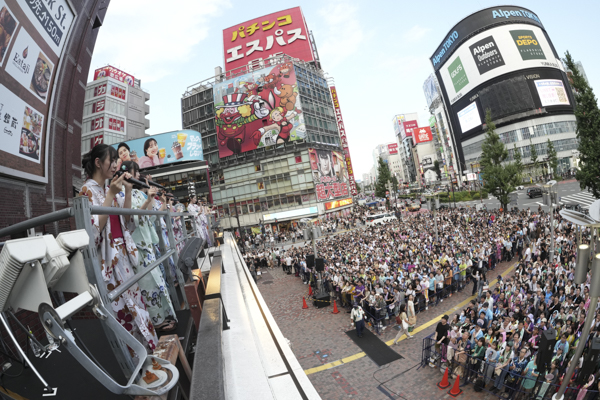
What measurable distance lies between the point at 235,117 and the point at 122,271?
47.0m

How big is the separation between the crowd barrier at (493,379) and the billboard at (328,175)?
36945 millimetres

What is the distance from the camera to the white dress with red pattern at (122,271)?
2602 millimetres

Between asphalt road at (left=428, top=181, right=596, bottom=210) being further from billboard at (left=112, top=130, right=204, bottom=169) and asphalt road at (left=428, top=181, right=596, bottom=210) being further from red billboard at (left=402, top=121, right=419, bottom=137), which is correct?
red billboard at (left=402, top=121, right=419, bottom=137)

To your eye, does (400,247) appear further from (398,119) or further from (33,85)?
(398,119)

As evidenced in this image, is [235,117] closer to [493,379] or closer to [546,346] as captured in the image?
[493,379]

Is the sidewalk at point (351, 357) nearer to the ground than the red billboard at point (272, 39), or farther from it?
nearer to the ground

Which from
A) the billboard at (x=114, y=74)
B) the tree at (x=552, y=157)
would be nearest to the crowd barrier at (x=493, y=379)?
the billboard at (x=114, y=74)

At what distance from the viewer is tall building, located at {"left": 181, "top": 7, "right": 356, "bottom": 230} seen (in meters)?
46.2

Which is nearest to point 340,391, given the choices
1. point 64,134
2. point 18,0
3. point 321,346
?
point 321,346

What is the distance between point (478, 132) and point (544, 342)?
69123 mm

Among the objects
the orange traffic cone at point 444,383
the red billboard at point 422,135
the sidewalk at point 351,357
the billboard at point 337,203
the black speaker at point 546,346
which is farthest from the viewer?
the red billboard at point 422,135

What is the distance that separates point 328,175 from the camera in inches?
1939

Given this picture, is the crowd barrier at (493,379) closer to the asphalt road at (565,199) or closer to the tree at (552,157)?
the asphalt road at (565,199)

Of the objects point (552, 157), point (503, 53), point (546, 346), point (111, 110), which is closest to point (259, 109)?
point (111, 110)
